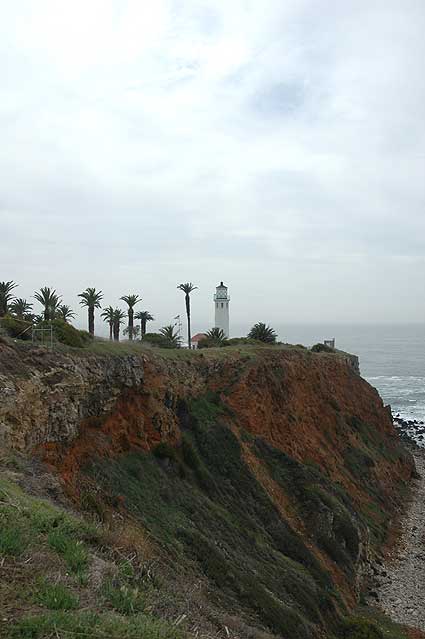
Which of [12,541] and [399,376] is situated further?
[399,376]

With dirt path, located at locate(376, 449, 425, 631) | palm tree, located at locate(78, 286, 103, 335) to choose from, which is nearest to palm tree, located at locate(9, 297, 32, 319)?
palm tree, located at locate(78, 286, 103, 335)

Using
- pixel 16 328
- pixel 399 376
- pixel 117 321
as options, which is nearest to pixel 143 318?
pixel 117 321

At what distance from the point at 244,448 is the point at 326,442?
1128 cm

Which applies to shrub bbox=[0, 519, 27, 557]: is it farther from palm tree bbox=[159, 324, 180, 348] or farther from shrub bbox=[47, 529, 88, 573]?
palm tree bbox=[159, 324, 180, 348]

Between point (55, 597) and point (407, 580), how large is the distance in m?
25.2

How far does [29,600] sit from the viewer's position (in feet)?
19.4

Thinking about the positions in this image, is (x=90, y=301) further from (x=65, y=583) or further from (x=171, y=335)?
(x=65, y=583)

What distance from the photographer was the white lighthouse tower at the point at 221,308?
219 feet

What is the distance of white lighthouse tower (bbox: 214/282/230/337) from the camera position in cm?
6669

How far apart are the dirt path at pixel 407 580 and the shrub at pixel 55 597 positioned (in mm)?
21093

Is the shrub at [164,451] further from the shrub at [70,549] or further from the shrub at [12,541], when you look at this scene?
the shrub at [12,541]

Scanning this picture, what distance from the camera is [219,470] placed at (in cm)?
2483

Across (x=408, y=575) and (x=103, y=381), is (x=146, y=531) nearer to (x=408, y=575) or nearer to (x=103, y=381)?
(x=103, y=381)

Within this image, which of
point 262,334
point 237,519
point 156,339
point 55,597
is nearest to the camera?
point 55,597
